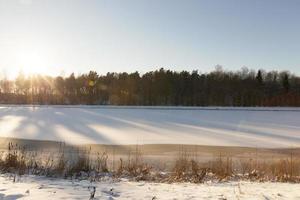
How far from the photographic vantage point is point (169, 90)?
91875mm

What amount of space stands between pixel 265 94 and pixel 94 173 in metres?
85.4

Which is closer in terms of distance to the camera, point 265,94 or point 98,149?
point 98,149

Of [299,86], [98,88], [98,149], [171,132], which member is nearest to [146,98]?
[98,88]

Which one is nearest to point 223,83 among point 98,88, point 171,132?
point 98,88

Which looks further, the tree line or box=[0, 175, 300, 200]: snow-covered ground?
the tree line

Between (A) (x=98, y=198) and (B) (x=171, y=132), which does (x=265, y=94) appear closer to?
(B) (x=171, y=132)

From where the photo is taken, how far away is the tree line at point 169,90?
8944 cm

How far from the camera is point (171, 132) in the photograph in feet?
A: 79.7

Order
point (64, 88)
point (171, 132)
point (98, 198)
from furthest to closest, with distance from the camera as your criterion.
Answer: point (64, 88) → point (171, 132) → point (98, 198)

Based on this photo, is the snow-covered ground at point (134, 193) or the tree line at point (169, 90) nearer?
the snow-covered ground at point (134, 193)

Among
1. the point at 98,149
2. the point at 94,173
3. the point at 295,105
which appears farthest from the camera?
the point at 295,105

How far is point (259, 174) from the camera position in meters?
10.8

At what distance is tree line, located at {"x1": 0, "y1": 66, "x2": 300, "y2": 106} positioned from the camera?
293 ft

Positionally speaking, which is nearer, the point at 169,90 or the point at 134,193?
the point at 134,193
